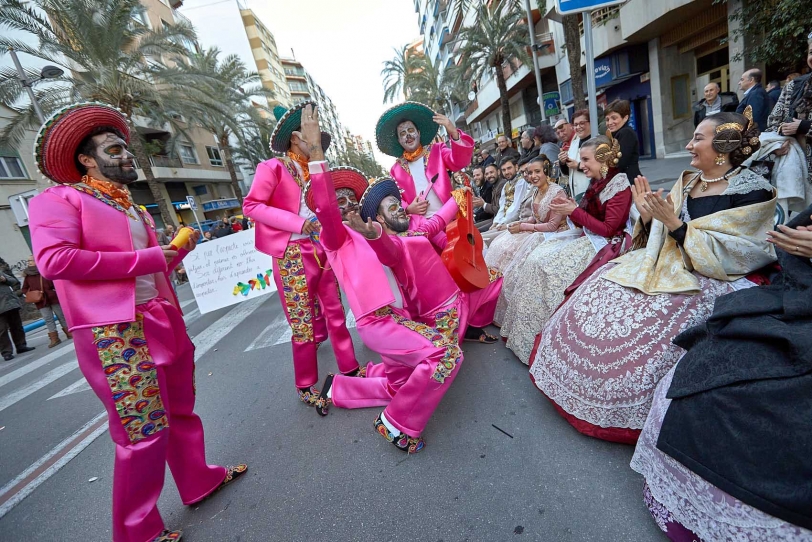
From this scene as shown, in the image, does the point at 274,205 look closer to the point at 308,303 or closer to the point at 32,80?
the point at 308,303

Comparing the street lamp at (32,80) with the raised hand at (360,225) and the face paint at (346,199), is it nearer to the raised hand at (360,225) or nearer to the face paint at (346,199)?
the face paint at (346,199)

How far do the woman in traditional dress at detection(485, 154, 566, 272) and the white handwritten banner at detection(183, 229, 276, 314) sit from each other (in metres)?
3.06

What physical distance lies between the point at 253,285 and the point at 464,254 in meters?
3.65

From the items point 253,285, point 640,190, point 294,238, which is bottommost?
point 253,285

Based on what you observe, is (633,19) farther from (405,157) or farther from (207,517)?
(207,517)

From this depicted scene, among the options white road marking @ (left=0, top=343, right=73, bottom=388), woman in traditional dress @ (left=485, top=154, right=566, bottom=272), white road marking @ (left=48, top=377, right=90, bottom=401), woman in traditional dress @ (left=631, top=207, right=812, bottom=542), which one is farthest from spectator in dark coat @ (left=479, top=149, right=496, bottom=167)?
white road marking @ (left=0, top=343, right=73, bottom=388)

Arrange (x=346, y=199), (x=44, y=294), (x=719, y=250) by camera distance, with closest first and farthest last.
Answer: (x=719, y=250), (x=346, y=199), (x=44, y=294)

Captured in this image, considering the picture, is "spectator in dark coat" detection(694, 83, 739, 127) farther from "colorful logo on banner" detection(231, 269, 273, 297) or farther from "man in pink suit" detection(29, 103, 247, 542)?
"man in pink suit" detection(29, 103, 247, 542)

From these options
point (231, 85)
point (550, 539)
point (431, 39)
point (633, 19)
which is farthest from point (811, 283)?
point (431, 39)

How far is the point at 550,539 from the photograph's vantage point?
156 cm

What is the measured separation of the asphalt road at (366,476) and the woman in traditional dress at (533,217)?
113cm

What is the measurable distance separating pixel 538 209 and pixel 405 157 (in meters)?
1.34

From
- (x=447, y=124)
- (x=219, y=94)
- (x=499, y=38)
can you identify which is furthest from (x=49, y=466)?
(x=499, y=38)

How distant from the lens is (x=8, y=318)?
21.9 feet
